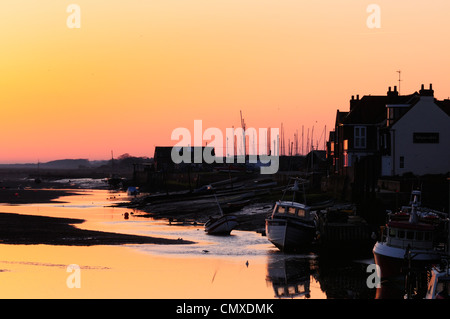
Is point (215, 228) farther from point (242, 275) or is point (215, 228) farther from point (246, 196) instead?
point (246, 196)

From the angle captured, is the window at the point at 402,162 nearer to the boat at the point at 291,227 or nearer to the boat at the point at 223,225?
the boat at the point at 223,225

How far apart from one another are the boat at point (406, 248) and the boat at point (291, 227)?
12342mm

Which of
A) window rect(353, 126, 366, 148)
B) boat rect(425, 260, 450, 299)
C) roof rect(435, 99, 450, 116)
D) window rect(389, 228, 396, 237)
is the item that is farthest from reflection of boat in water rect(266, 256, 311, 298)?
window rect(353, 126, 366, 148)

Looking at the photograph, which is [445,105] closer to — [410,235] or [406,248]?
[410,235]

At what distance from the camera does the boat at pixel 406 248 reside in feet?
112

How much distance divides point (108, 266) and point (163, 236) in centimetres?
1799

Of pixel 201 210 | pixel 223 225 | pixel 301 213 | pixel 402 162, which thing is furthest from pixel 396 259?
pixel 201 210

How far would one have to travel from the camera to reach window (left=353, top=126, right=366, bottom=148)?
8250 cm

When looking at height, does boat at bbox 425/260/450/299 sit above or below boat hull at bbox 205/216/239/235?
above

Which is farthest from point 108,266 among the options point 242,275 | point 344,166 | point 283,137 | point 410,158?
point 283,137

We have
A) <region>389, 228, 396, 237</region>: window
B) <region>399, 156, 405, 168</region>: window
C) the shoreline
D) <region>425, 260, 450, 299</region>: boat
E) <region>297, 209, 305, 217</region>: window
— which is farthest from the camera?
<region>399, 156, 405, 168</region>: window

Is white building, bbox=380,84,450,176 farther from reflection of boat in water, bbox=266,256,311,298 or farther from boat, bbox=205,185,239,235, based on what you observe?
reflection of boat in water, bbox=266,256,311,298

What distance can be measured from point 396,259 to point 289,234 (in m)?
14.1

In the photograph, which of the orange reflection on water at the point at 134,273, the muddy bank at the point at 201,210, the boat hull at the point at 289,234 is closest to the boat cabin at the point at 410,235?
the orange reflection on water at the point at 134,273
